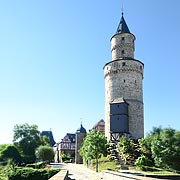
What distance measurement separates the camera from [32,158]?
153ft

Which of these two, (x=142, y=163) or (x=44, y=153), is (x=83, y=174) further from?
(x=44, y=153)

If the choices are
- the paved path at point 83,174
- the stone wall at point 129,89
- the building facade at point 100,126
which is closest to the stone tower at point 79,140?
the building facade at point 100,126

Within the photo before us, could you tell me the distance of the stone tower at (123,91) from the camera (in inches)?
1742

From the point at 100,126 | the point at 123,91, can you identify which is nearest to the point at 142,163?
Result: the point at 123,91

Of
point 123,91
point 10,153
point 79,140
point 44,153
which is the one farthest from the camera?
point 79,140

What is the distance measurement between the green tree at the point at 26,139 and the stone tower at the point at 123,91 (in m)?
13.3

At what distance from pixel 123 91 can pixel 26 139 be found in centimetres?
1937

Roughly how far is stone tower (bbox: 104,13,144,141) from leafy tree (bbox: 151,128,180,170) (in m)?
13.6

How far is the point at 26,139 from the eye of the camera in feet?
163

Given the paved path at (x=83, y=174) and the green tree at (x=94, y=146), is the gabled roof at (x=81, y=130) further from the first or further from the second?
the paved path at (x=83, y=174)

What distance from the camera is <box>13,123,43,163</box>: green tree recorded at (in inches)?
1924

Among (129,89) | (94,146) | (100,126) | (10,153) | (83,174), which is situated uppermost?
(129,89)

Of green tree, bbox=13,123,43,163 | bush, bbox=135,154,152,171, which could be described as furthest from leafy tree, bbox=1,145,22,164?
bush, bbox=135,154,152,171

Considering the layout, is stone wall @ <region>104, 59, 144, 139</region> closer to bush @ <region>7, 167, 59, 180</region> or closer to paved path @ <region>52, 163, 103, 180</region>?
paved path @ <region>52, 163, 103, 180</region>
